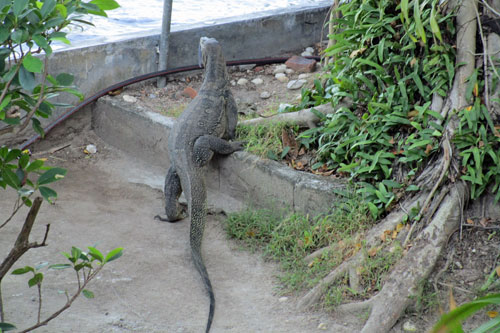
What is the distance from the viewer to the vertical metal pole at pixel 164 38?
648 centimetres

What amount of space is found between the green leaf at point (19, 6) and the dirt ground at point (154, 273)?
2.10m

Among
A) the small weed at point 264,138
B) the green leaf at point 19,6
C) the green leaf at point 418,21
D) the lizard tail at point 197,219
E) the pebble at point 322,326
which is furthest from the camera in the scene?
the small weed at point 264,138

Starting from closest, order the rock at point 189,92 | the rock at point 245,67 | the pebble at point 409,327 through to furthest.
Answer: the pebble at point 409,327
the rock at point 189,92
the rock at point 245,67

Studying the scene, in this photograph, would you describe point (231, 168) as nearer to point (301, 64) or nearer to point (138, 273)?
point (138, 273)

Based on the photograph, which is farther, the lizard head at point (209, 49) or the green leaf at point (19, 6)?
the lizard head at point (209, 49)

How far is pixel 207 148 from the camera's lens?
17.2 feet

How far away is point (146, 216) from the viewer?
17.3ft

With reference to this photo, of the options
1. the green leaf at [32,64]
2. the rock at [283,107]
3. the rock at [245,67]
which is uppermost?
the green leaf at [32,64]

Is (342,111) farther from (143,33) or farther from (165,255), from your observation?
(143,33)

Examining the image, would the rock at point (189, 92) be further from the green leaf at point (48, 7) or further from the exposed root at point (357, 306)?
the green leaf at point (48, 7)

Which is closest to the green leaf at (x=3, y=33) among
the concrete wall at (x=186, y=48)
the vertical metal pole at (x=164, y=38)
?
the concrete wall at (x=186, y=48)

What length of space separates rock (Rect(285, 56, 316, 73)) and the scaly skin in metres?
1.54

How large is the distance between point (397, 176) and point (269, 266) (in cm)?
115

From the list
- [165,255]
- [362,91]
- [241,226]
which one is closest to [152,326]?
[165,255]
